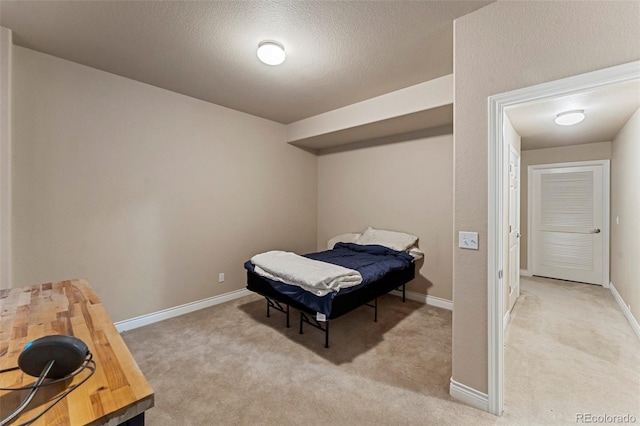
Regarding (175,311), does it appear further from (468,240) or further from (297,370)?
(468,240)

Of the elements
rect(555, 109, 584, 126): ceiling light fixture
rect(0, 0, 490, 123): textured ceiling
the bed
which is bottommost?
the bed

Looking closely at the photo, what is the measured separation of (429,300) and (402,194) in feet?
5.02

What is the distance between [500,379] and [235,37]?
3149 mm

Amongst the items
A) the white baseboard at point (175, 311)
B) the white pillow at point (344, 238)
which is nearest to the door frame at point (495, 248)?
the white pillow at point (344, 238)

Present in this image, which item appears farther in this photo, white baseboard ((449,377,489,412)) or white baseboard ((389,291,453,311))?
white baseboard ((389,291,453,311))

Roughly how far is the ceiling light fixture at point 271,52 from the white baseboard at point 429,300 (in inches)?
132

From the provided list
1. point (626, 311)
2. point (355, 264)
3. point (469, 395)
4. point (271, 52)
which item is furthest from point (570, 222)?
point (271, 52)

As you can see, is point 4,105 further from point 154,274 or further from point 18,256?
point 154,274

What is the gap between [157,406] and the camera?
1851 millimetres

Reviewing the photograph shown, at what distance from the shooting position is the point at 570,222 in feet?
15.1

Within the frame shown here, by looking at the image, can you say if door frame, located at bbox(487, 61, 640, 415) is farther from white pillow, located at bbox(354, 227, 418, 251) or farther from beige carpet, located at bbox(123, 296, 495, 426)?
white pillow, located at bbox(354, 227, 418, 251)

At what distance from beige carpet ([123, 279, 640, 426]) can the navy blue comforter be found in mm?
506

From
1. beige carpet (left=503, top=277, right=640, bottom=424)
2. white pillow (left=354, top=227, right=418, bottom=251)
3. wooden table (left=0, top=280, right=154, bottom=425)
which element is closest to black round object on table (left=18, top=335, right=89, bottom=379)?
wooden table (left=0, top=280, right=154, bottom=425)

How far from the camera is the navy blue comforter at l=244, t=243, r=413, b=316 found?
2.42 metres
